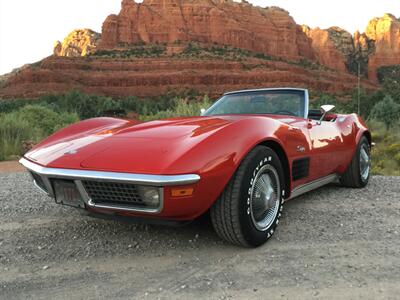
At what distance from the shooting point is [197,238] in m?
2.76

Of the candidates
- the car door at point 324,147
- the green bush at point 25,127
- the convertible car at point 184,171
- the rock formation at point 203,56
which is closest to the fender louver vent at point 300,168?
the convertible car at point 184,171

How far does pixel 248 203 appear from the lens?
2443mm

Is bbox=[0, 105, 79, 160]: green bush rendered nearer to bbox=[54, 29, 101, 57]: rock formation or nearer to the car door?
the car door

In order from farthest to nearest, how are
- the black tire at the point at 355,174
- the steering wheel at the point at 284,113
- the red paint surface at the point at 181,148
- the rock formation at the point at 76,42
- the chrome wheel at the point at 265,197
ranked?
the rock formation at the point at 76,42 < the black tire at the point at 355,174 < the steering wheel at the point at 284,113 < the chrome wheel at the point at 265,197 < the red paint surface at the point at 181,148

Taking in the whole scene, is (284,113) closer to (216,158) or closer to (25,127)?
(216,158)

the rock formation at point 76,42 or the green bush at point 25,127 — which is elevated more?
the rock formation at point 76,42

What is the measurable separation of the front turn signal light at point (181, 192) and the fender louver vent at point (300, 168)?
1110 millimetres

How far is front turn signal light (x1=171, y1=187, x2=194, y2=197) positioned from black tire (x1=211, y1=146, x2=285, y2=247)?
28 centimetres

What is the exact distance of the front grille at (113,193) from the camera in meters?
2.26

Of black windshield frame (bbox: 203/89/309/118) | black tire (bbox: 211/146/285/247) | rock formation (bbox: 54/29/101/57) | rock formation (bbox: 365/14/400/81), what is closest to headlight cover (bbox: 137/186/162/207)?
black tire (bbox: 211/146/285/247)

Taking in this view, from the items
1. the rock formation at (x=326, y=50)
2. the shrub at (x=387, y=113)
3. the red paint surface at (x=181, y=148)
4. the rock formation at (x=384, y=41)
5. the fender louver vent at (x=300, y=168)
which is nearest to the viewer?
the red paint surface at (x=181, y=148)

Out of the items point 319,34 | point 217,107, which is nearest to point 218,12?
point 319,34

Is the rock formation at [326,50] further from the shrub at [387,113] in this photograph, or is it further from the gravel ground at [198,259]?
the gravel ground at [198,259]

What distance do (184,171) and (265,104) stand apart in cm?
189
